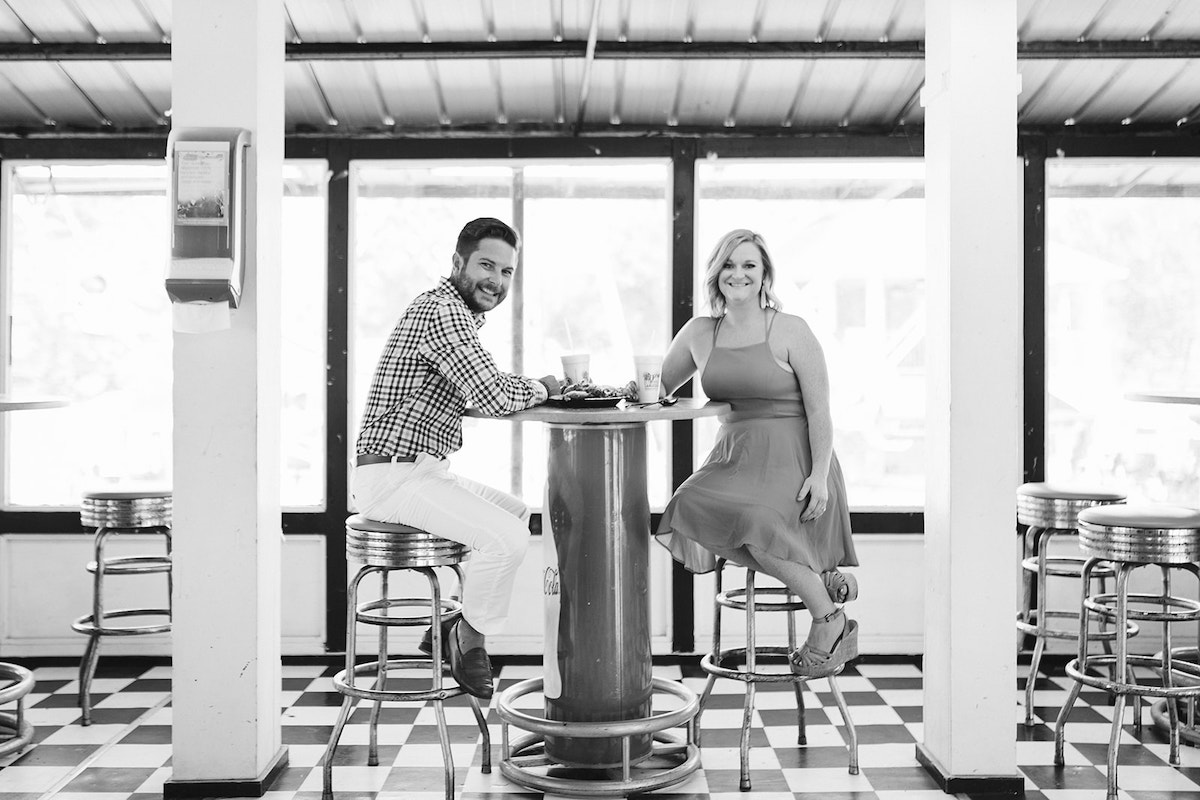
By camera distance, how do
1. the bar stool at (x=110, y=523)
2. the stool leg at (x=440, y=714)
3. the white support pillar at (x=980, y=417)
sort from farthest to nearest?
the bar stool at (x=110, y=523) < the white support pillar at (x=980, y=417) < the stool leg at (x=440, y=714)

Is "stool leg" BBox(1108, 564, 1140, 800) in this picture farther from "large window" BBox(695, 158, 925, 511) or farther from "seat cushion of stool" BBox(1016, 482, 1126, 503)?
"large window" BBox(695, 158, 925, 511)

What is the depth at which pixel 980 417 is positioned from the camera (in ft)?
11.2

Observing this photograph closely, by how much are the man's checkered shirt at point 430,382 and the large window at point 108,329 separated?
1.72 metres

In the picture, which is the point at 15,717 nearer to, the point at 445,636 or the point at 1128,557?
the point at 445,636

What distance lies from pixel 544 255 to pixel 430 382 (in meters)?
1.77

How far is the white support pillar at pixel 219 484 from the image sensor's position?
11.0ft

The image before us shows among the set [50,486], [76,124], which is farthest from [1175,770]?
[76,124]

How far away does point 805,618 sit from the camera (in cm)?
509

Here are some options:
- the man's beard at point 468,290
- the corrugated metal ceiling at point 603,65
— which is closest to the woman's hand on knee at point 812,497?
the man's beard at point 468,290

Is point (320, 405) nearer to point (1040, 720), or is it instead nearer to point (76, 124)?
point (76, 124)

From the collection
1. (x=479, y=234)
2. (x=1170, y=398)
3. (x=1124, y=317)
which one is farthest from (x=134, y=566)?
(x=1124, y=317)

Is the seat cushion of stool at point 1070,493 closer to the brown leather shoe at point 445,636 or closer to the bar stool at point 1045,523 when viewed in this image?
the bar stool at point 1045,523

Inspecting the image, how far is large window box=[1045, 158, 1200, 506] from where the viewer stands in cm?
506

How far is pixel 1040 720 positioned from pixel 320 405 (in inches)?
134
